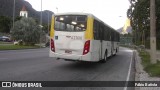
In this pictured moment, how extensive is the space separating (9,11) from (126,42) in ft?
274

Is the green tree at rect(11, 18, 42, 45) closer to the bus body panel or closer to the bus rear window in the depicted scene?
the bus rear window

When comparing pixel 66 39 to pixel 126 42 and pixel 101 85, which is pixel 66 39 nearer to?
pixel 101 85

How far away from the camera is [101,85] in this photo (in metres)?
10.5

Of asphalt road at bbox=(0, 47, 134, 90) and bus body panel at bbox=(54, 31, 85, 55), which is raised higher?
bus body panel at bbox=(54, 31, 85, 55)

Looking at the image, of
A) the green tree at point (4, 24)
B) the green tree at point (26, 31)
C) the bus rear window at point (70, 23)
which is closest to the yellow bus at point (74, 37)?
the bus rear window at point (70, 23)

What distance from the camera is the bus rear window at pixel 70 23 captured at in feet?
48.7

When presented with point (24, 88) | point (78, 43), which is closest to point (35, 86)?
point (24, 88)

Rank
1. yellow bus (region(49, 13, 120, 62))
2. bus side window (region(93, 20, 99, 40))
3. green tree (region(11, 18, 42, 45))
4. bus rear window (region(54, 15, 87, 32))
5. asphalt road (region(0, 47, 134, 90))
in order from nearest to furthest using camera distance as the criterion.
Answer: asphalt road (region(0, 47, 134, 90)) → yellow bus (region(49, 13, 120, 62)) → bus rear window (region(54, 15, 87, 32)) → bus side window (region(93, 20, 99, 40)) → green tree (region(11, 18, 42, 45))

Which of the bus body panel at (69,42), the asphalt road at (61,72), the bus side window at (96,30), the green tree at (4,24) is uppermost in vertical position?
the green tree at (4,24)

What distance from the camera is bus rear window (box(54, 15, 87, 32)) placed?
48.7ft

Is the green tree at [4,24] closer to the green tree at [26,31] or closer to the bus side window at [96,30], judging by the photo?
the green tree at [26,31]

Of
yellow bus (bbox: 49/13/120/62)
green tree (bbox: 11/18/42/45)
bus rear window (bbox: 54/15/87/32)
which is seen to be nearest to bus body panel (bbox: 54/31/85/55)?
yellow bus (bbox: 49/13/120/62)

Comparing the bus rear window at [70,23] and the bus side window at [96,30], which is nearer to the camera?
the bus rear window at [70,23]

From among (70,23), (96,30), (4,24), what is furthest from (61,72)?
(4,24)
